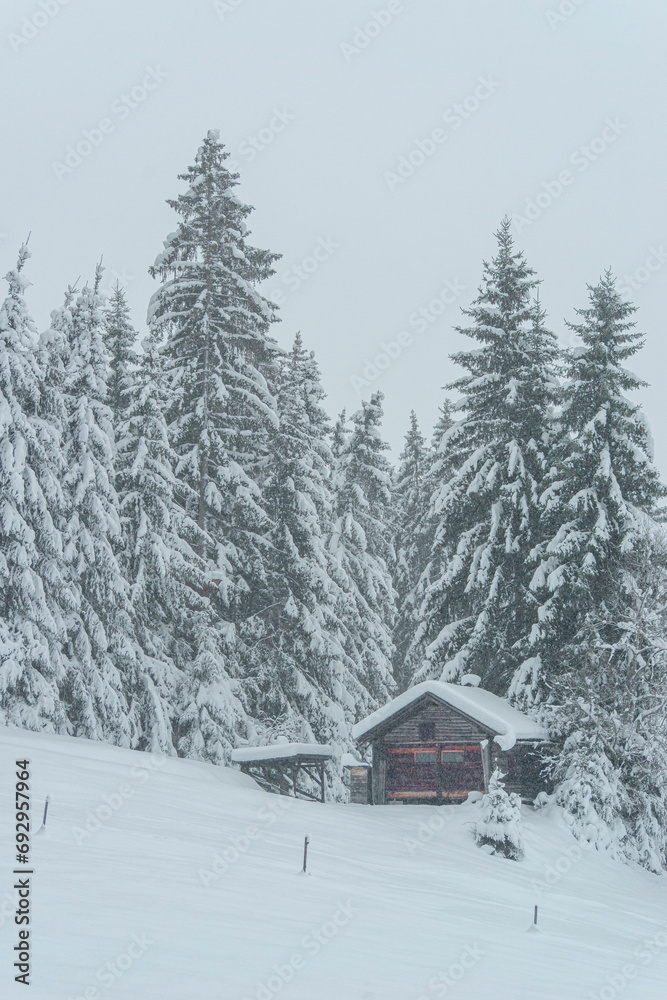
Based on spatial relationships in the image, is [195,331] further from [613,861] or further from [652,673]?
[613,861]

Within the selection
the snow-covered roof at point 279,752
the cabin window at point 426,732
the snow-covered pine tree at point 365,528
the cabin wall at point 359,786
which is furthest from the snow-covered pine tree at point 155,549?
the cabin wall at point 359,786

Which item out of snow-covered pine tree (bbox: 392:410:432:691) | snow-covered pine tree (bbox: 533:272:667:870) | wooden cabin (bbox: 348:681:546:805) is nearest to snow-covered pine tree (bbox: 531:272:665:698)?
snow-covered pine tree (bbox: 533:272:667:870)

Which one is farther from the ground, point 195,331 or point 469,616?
point 195,331

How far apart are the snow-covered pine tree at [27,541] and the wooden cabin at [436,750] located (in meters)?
10.2

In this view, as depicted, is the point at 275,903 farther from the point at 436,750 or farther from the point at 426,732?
the point at 426,732

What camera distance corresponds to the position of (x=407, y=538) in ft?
170

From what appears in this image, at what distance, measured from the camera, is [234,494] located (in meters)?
32.3

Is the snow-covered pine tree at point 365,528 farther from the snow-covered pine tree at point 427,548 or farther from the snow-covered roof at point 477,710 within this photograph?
the snow-covered roof at point 477,710

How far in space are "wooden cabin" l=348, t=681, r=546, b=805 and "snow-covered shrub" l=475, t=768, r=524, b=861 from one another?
215 inches

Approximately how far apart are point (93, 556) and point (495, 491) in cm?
1395

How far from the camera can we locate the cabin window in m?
30.0

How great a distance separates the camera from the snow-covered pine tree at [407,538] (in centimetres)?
5055

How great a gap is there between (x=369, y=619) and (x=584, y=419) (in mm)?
13626

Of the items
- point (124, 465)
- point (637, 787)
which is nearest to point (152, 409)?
point (124, 465)
